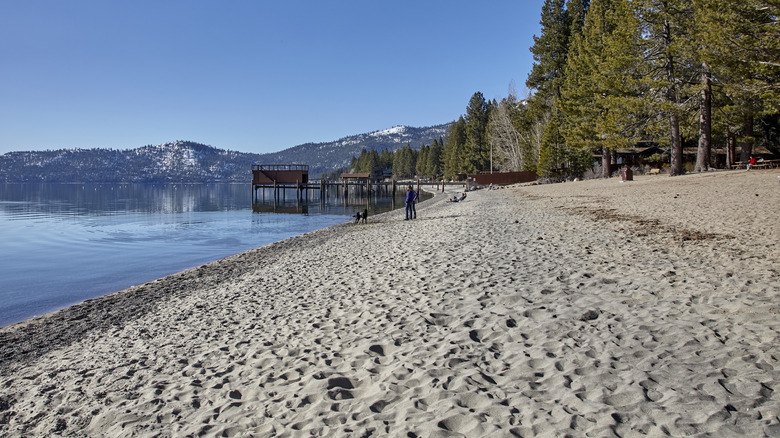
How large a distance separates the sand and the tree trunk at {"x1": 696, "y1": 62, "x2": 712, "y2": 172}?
17556 millimetres

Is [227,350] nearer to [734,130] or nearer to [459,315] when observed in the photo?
[459,315]

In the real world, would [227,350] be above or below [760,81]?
below

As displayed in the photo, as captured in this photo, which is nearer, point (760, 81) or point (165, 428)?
point (165, 428)

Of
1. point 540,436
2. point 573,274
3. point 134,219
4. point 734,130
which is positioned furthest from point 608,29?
point 134,219

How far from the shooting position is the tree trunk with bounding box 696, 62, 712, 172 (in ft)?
83.5

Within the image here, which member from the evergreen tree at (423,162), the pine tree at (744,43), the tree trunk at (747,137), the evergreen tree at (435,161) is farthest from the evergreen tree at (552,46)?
the evergreen tree at (423,162)

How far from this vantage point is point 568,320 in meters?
6.18

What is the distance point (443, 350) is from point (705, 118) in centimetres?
2794

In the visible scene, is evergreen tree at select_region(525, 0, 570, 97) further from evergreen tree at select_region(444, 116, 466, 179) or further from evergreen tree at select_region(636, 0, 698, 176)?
evergreen tree at select_region(444, 116, 466, 179)

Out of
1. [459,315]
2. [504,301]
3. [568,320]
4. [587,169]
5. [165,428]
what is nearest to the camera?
[165,428]

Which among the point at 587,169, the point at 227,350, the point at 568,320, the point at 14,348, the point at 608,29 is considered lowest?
the point at 14,348

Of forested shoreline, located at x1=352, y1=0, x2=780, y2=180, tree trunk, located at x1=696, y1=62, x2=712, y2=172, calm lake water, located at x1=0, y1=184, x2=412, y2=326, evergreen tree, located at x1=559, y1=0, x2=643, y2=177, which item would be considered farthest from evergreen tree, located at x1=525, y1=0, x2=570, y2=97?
calm lake water, located at x1=0, y1=184, x2=412, y2=326

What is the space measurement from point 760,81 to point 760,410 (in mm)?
21293

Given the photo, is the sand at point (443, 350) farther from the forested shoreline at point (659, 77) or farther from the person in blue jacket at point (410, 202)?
the person in blue jacket at point (410, 202)
